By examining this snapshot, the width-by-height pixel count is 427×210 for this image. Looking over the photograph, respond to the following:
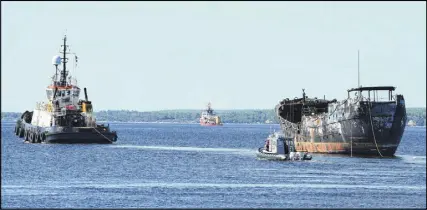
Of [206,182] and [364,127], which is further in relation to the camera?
[364,127]

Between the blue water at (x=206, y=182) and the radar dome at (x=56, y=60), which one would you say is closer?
the blue water at (x=206, y=182)

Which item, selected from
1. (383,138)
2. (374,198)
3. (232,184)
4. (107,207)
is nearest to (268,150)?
(383,138)

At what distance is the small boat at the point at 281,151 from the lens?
345 feet

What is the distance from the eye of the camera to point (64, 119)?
454ft

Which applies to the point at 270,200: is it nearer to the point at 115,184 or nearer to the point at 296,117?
the point at 115,184

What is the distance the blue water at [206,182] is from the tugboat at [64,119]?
64.9ft

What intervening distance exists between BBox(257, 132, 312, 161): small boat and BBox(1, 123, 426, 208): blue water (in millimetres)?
1821

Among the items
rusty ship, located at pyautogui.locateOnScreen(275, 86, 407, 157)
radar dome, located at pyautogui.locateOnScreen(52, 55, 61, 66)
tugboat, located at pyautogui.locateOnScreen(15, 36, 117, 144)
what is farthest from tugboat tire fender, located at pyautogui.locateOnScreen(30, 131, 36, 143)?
→ rusty ship, located at pyautogui.locateOnScreen(275, 86, 407, 157)

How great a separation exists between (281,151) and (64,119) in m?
42.9

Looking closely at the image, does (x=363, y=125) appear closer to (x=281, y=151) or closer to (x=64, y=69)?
(x=281, y=151)

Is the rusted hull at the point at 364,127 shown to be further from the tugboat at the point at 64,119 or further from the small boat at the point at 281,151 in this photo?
the tugboat at the point at 64,119

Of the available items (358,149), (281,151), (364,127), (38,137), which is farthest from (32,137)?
(364,127)

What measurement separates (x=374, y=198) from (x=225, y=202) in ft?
34.8

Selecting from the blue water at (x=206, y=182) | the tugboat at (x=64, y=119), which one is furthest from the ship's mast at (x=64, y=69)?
the blue water at (x=206, y=182)
